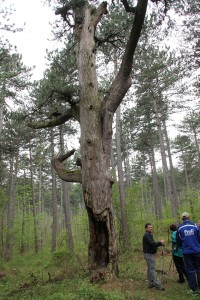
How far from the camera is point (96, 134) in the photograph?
7.30 metres

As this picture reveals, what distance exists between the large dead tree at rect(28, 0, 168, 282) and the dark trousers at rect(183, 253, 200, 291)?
1.73m

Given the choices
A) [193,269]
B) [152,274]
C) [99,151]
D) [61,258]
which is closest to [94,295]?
[152,274]

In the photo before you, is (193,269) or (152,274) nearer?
(193,269)

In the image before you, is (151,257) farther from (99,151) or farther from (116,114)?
(116,114)

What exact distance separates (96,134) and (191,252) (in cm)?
361

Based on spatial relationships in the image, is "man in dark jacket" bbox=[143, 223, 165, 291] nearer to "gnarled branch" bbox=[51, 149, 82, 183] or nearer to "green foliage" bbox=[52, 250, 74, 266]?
"gnarled branch" bbox=[51, 149, 82, 183]

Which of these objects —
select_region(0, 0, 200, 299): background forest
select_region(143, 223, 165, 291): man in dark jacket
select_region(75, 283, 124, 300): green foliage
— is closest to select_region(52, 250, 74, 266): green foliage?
select_region(0, 0, 200, 299): background forest

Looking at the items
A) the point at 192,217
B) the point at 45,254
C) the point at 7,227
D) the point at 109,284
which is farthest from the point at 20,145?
A: the point at 109,284

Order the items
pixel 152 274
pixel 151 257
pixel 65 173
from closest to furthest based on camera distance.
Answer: pixel 152 274, pixel 151 257, pixel 65 173

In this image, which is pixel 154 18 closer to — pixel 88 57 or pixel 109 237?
pixel 88 57

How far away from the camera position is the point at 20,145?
21.5 m

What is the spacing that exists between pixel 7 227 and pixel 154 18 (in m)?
16.0

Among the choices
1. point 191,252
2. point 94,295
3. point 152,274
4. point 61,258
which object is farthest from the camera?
point 61,258

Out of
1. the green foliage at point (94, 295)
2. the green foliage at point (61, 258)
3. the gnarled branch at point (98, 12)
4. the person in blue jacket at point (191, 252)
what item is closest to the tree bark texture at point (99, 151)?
the gnarled branch at point (98, 12)
